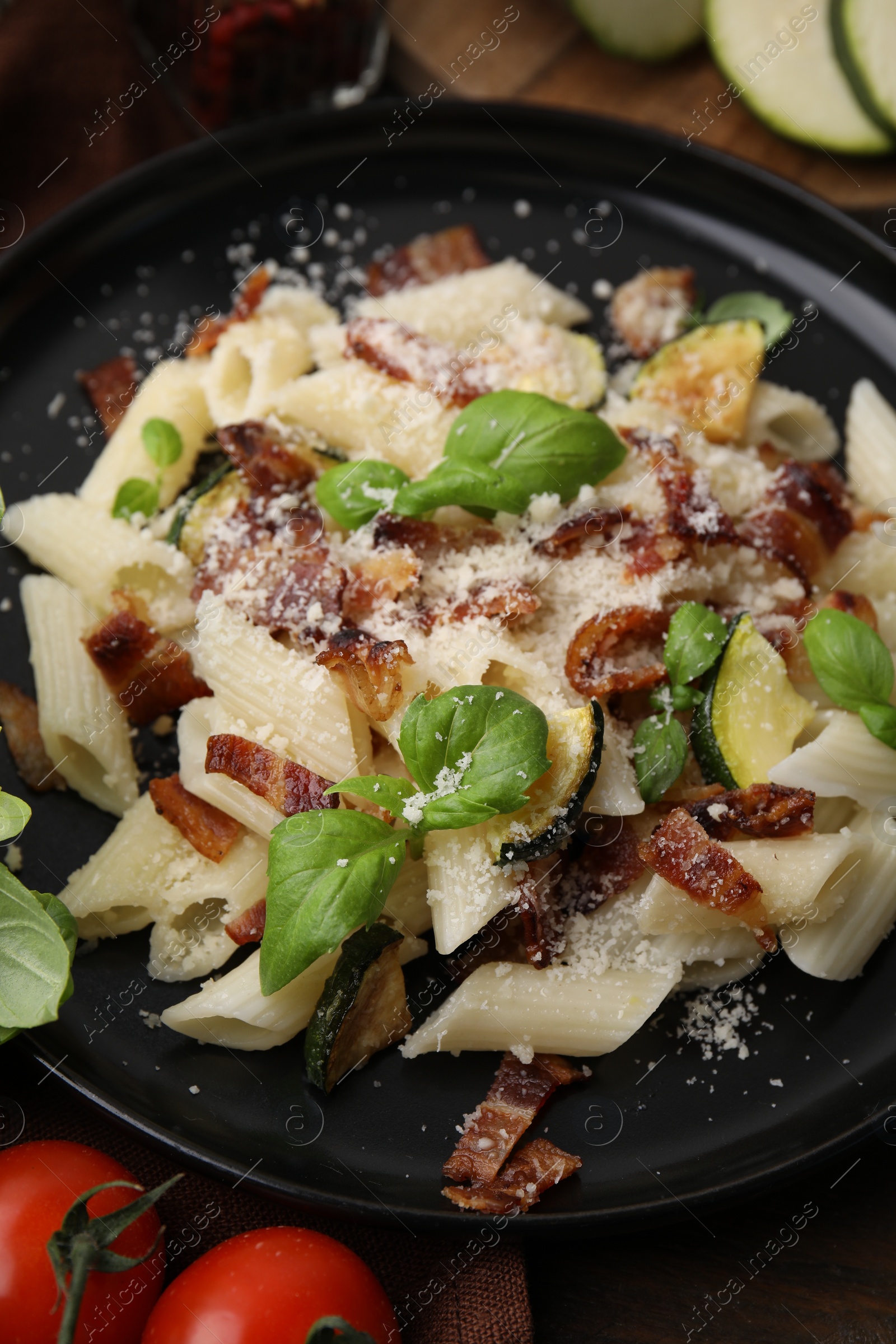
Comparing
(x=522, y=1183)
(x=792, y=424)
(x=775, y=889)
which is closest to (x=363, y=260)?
(x=792, y=424)

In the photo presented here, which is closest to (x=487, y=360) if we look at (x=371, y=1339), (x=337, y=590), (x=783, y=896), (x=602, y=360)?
(x=602, y=360)

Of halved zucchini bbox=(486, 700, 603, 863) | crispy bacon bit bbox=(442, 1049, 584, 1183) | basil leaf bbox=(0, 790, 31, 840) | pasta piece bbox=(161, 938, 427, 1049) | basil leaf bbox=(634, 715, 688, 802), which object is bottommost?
crispy bacon bit bbox=(442, 1049, 584, 1183)

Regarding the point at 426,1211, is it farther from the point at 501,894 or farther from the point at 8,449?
the point at 8,449

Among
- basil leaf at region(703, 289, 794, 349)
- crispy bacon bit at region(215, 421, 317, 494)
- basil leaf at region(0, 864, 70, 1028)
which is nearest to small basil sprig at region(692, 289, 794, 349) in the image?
basil leaf at region(703, 289, 794, 349)

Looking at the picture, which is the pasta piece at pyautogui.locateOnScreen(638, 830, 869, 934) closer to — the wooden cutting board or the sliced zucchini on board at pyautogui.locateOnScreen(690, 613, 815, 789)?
the sliced zucchini on board at pyautogui.locateOnScreen(690, 613, 815, 789)

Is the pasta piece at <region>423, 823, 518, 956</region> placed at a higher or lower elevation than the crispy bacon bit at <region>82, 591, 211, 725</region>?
lower
